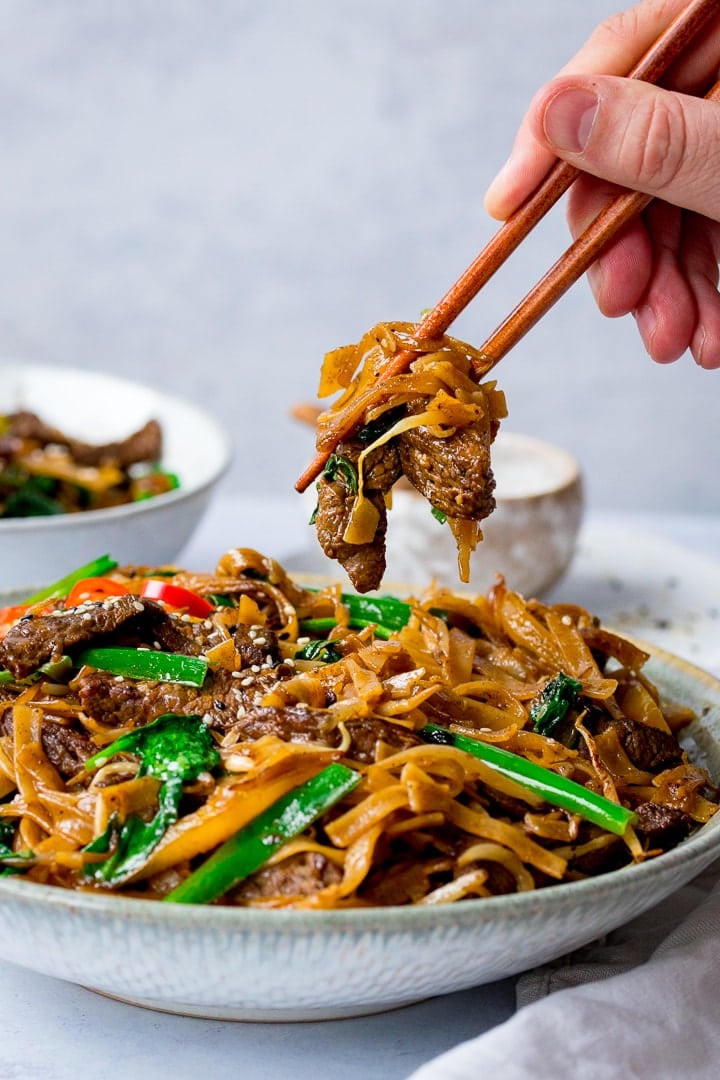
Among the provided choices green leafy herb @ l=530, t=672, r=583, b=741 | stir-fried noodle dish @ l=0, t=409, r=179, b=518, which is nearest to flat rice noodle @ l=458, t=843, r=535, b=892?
green leafy herb @ l=530, t=672, r=583, b=741

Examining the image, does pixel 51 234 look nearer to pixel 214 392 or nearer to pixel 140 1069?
pixel 214 392

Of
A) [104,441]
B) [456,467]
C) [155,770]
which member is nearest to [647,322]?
[456,467]

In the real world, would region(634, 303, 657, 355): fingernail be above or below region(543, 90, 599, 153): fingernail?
below

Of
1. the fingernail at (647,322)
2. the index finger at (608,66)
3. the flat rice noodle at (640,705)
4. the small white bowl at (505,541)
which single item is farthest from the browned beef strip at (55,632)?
the small white bowl at (505,541)

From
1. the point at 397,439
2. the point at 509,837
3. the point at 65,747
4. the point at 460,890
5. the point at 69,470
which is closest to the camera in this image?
the point at 460,890

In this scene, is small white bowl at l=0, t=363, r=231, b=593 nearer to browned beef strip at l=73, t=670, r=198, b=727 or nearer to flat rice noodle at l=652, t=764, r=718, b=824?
browned beef strip at l=73, t=670, r=198, b=727

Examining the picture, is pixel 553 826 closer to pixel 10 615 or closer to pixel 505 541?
pixel 10 615
